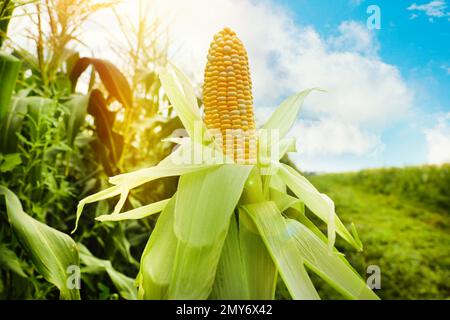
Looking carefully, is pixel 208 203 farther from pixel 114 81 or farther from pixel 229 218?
pixel 114 81

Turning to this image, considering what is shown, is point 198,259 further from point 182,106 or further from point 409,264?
point 409,264

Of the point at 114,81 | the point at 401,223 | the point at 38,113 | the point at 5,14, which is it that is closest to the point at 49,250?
the point at 38,113

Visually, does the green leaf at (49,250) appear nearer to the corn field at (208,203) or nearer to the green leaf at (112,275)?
the corn field at (208,203)

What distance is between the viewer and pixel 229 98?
537 mm

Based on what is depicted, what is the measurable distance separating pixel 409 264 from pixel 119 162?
72.7 inches

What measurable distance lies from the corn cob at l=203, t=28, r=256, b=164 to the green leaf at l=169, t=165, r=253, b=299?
110 millimetres

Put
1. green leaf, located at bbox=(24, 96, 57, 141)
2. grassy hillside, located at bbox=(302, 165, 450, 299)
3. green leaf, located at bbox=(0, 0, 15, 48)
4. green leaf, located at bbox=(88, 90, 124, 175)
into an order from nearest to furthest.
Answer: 1. green leaf, located at bbox=(0, 0, 15, 48)
2. green leaf, located at bbox=(24, 96, 57, 141)
3. green leaf, located at bbox=(88, 90, 124, 175)
4. grassy hillside, located at bbox=(302, 165, 450, 299)

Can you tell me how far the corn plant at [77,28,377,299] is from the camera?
40 cm

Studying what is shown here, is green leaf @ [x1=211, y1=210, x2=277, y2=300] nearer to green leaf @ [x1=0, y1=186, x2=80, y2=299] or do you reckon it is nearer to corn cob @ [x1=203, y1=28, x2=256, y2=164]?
corn cob @ [x1=203, y1=28, x2=256, y2=164]

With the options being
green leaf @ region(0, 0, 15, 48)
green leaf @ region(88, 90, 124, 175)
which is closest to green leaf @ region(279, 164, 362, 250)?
green leaf @ region(0, 0, 15, 48)

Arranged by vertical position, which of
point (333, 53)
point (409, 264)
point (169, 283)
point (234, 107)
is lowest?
point (409, 264)

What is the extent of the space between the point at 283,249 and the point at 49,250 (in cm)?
37
